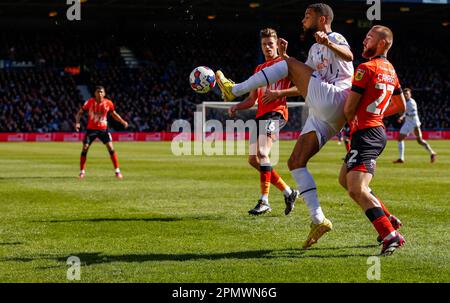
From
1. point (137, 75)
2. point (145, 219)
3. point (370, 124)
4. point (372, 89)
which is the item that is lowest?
point (145, 219)

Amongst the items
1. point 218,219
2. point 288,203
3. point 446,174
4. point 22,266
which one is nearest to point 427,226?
point 288,203

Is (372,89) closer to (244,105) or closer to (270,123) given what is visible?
(244,105)

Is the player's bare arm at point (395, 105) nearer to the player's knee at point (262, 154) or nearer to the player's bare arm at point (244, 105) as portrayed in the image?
the player's bare arm at point (244, 105)

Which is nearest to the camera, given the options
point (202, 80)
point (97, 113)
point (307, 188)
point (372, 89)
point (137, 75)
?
point (372, 89)

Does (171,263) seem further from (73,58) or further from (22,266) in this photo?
(73,58)

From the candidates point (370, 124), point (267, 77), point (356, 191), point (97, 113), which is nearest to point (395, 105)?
point (370, 124)

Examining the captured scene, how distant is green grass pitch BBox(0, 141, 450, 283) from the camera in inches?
281

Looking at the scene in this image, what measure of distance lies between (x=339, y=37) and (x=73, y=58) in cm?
5403

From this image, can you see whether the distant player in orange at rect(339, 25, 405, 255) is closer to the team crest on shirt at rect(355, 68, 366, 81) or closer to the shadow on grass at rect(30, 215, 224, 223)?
the team crest on shirt at rect(355, 68, 366, 81)

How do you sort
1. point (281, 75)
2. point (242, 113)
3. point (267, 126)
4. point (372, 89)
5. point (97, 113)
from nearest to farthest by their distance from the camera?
point (372, 89), point (281, 75), point (267, 126), point (97, 113), point (242, 113)

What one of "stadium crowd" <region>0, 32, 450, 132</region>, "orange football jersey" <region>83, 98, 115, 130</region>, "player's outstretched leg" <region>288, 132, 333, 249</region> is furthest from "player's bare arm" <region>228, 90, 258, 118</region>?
"stadium crowd" <region>0, 32, 450, 132</region>

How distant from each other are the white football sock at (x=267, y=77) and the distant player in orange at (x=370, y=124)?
0.84 m

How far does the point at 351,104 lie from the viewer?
7930mm

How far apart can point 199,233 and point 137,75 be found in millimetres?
51516
